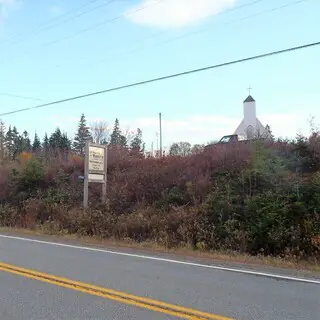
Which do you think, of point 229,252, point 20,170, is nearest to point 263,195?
point 229,252

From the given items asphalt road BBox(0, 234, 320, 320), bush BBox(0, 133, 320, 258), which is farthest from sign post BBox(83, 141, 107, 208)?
asphalt road BBox(0, 234, 320, 320)

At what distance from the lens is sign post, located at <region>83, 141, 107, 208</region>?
766 inches

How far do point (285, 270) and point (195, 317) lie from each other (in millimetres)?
4530

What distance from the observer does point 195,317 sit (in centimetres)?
560

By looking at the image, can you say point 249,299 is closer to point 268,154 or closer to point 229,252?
point 229,252

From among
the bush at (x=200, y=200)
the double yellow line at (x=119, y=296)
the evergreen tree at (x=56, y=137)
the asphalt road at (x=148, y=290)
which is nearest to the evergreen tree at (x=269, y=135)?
the bush at (x=200, y=200)

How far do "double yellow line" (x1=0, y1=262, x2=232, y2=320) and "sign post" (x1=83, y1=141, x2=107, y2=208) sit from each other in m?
10.8

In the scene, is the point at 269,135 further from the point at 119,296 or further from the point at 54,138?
the point at 54,138

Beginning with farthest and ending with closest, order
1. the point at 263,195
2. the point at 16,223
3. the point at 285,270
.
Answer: the point at 16,223
the point at 263,195
the point at 285,270

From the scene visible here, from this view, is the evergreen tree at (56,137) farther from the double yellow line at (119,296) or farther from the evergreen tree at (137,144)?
the double yellow line at (119,296)

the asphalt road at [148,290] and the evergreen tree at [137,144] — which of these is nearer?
the asphalt road at [148,290]

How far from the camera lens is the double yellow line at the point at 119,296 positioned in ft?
18.8

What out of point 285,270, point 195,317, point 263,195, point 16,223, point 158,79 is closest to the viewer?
point 195,317

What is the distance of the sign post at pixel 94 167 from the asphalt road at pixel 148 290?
28.6 ft
